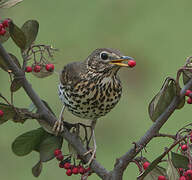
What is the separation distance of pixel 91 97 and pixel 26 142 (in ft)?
1.65

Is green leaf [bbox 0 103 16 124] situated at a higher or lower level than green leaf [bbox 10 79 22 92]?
lower

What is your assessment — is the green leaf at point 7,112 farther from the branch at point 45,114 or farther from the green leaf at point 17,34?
the green leaf at point 17,34

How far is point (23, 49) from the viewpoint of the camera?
1.30 meters

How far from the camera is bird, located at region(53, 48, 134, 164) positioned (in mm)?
1814

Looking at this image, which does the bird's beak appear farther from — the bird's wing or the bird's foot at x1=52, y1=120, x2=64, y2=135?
the bird's foot at x1=52, y1=120, x2=64, y2=135

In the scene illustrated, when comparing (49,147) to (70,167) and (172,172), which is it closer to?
(70,167)

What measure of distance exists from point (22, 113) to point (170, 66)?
3776mm

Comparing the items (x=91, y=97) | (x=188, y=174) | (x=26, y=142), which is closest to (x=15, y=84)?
(x=26, y=142)

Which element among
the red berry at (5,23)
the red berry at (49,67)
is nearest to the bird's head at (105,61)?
the red berry at (49,67)

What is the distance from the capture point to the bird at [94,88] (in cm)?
181

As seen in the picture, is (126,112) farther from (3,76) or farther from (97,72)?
(97,72)

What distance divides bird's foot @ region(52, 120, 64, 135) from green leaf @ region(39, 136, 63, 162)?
0.12 feet

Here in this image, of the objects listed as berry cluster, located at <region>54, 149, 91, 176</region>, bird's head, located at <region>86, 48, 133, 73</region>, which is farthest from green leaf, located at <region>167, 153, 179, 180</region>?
bird's head, located at <region>86, 48, 133, 73</region>

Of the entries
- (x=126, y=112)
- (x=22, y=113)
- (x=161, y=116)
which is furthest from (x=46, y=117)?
(x=126, y=112)
